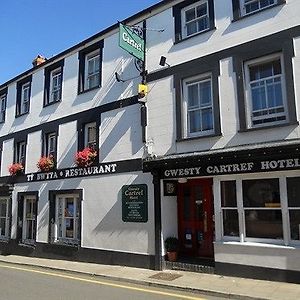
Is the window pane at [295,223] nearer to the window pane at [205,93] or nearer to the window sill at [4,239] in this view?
the window pane at [205,93]

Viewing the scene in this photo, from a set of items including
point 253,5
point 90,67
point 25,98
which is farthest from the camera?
point 25,98

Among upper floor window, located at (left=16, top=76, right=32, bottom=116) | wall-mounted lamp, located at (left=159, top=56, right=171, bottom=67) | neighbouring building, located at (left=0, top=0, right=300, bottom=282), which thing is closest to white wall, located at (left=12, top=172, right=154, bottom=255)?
neighbouring building, located at (left=0, top=0, right=300, bottom=282)

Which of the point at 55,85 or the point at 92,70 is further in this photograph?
the point at 55,85

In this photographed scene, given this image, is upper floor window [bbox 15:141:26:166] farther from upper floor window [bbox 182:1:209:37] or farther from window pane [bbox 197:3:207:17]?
Result: window pane [bbox 197:3:207:17]

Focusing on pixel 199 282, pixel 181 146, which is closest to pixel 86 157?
pixel 181 146

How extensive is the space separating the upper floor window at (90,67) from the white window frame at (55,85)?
1.63 metres

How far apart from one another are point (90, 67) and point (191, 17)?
16.7 feet

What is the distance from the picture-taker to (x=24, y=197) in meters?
17.7

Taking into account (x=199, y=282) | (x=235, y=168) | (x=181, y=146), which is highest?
(x=181, y=146)

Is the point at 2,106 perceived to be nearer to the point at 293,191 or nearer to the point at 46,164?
the point at 46,164

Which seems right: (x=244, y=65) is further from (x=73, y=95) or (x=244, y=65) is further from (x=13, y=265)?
(x=13, y=265)

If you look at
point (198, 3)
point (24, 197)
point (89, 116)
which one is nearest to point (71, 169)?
point (89, 116)

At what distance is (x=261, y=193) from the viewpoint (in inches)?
399

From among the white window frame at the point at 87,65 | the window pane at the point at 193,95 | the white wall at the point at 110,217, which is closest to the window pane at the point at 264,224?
the white wall at the point at 110,217
